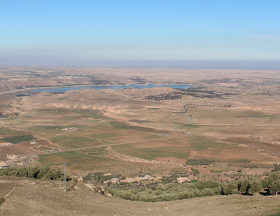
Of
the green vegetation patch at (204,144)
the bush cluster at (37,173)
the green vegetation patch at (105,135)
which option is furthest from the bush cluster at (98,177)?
the green vegetation patch at (105,135)

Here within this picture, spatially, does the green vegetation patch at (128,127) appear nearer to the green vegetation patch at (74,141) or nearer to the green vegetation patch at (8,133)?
the green vegetation patch at (74,141)

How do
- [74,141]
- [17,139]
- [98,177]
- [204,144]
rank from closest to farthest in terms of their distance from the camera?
[98,177]
[204,144]
[74,141]
[17,139]

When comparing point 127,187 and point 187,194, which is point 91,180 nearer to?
point 127,187

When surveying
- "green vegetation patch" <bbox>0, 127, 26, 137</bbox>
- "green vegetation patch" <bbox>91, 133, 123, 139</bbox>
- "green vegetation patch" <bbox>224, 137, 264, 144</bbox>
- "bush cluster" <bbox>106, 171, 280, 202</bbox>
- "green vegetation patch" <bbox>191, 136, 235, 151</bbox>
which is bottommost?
"green vegetation patch" <bbox>0, 127, 26, 137</bbox>

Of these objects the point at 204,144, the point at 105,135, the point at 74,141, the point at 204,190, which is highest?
the point at 204,190

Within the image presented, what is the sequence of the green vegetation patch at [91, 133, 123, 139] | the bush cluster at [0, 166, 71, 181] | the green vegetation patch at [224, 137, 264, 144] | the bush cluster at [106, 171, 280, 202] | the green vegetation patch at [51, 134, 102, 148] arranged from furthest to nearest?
the green vegetation patch at [91, 133, 123, 139], the green vegetation patch at [224, 137, 264, 144], the green vegetation patch at [51, 134, 102, 148], the bush cluster at [0, 166, 71, 181], the bush cluster at [106, 171, 280, 202]

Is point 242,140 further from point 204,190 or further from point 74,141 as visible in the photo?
point 204,190

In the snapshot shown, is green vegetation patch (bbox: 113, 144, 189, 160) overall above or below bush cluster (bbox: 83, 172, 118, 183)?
below

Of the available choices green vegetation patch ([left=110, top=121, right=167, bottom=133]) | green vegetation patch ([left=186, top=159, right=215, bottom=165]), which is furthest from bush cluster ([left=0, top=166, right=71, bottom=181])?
green vegetation patch ([left=110, top=121, right=167, bottom=133])

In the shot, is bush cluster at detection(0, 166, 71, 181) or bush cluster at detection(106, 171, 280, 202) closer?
bush cluster at detection(106, 171, 280, 202)

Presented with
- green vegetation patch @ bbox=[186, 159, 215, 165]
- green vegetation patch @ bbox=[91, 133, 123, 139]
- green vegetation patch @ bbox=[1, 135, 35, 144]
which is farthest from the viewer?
green vegetation patch @ bbox=[91, 133, 123, 139]

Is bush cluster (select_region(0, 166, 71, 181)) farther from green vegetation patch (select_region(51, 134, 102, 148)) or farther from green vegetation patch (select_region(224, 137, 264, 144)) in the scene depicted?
green vegetation patch (select_region(224, 137, 264, 144))

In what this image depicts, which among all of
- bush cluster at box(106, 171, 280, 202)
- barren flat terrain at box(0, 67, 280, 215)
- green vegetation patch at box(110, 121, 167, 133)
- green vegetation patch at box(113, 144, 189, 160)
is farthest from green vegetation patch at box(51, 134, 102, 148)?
bush cluster at box(106, 171, 280, 202)

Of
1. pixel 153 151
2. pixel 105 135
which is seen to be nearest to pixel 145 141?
pixel 153 151
